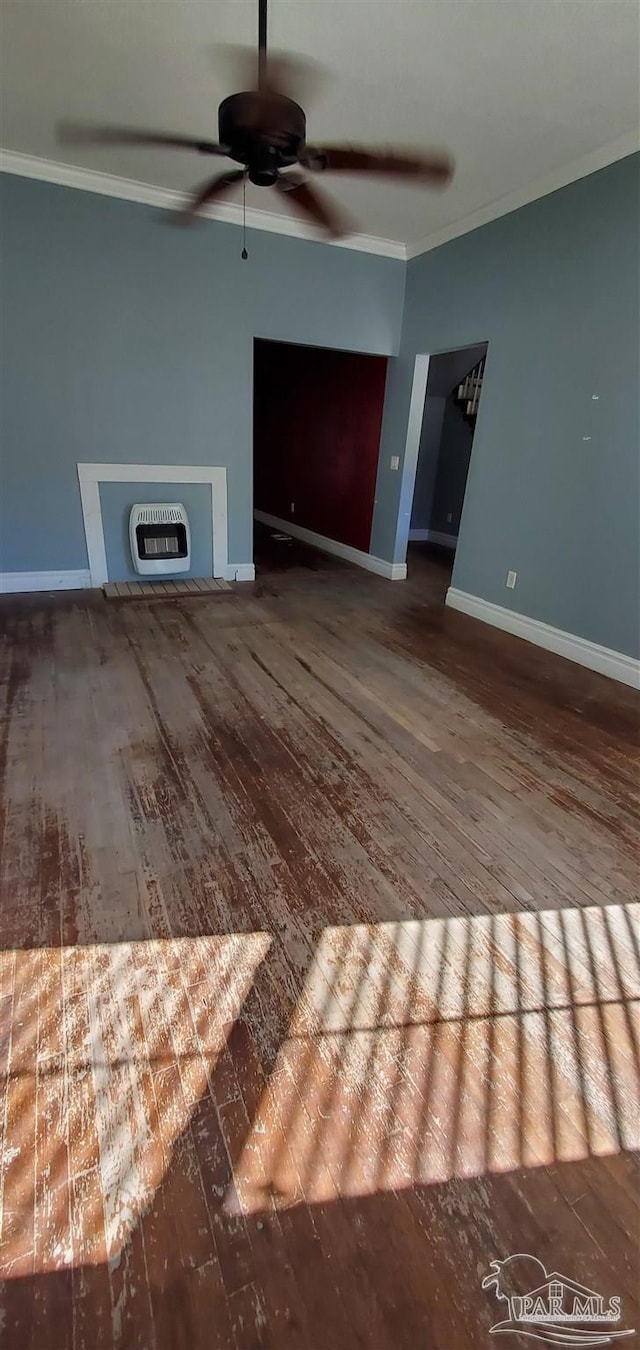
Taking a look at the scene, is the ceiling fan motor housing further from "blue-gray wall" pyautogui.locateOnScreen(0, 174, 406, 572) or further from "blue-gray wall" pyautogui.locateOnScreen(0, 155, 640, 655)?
"blue-gray wall" pyautogui.locateOnScreen(0, 174, 406, 572)

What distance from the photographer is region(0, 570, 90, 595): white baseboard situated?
439 centimetres

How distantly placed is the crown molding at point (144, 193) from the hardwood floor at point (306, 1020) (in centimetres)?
341

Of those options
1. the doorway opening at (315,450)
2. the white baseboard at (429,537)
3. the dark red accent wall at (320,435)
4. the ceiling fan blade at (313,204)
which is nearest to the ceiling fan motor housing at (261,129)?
the ceiling fan blade at (313,204)

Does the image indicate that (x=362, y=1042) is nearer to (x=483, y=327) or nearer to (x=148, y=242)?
(x=483, y=327)

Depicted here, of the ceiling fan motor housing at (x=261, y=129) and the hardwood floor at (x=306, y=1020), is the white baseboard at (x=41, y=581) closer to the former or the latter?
the hardwood floor at (x=306, y=1020)

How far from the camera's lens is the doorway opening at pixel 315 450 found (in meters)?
5.82

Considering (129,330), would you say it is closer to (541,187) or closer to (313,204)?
(313,204)

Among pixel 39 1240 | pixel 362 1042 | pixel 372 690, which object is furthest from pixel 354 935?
pixel 372 690

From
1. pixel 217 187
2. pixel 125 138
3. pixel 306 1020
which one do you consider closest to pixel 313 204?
pixel 217 187

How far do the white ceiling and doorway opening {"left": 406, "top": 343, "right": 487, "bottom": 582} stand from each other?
3226 mm

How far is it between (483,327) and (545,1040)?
4.49 meters

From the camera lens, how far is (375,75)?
8.54 feet

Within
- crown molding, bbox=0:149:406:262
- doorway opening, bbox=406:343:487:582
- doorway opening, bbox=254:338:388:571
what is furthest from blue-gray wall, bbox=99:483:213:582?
doorway opening, bbox=406:343:487:582

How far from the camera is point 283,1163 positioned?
3.66 feet
